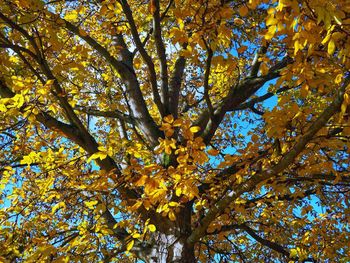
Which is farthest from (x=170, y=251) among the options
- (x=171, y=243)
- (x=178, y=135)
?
(x=178, y=135)

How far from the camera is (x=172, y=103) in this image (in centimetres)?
643

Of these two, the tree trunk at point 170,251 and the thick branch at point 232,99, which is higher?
the thick branch at point 232,99

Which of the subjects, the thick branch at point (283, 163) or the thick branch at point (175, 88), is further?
the thick branch at point (175, 88)

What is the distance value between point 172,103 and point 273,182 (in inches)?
96.3

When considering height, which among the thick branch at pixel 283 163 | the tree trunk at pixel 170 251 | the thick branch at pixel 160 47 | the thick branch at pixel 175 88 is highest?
the thick branch at pixel 175 88

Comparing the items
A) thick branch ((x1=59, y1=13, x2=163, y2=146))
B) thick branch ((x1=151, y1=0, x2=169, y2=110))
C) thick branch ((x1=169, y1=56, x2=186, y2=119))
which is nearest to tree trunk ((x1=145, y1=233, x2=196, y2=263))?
thick branch ((x1=59, y1=13, x2=163, y2=146))

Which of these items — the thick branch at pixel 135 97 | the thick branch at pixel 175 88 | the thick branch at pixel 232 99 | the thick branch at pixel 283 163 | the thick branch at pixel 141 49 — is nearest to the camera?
the thick branch at pixel 283 163

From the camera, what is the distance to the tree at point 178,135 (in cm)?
343

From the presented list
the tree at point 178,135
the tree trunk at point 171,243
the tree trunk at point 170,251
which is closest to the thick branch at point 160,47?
the tree at point 178,135

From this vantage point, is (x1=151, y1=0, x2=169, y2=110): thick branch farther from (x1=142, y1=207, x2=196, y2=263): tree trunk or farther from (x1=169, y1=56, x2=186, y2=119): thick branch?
(x1=142, y1=207, x2=196, y2=263): tree trunk

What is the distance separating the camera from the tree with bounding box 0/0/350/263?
3.43 meters

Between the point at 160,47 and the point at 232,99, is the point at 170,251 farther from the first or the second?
the point at 160,47

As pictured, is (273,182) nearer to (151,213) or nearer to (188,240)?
(188,240)

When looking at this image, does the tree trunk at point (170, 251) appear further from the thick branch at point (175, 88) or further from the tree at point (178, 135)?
the thick branch at point (175, 88)
